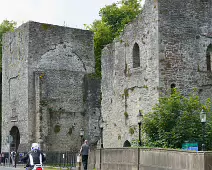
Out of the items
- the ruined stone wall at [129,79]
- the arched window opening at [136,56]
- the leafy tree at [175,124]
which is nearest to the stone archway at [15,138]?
the ruined stone wall at [129,79]

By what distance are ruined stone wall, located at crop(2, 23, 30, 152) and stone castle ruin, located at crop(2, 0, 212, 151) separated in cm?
8

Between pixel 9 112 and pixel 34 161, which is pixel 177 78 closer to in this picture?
pixel 34 161

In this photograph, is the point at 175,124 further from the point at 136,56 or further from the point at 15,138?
the point at 15,138

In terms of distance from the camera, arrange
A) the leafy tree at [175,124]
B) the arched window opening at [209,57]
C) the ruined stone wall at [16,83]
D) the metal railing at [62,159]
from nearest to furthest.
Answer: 1. the leafy tree at [175,124]
2. the arched window opening at [209,57]
3. the metal railing at [62,159]
4. the ruined stone wall at [16,83]

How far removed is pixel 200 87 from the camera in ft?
91.9

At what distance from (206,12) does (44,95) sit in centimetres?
1579

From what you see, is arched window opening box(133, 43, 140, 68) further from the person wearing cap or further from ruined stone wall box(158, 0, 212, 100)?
the person wearing cap

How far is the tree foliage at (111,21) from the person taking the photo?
49.2 m

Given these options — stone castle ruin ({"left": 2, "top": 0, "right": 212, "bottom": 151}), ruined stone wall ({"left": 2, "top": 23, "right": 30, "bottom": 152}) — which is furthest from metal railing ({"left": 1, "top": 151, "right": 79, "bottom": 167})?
ruined stone wall ({"left": 2, "top": 23, "right": 30, "bottom": 152})

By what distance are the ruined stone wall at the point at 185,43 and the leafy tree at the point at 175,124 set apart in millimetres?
2424

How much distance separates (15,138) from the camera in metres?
42.4

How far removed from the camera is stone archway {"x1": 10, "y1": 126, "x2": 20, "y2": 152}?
138 feet

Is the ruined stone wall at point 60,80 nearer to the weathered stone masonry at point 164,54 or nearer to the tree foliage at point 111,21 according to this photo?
the tree foliage at point 111,21

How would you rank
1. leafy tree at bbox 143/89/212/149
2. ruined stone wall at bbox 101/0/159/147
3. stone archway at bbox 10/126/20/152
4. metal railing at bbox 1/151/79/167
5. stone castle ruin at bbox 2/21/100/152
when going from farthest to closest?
1. stone archway at bbox 10/126/20/152
2. stone castle ruin at bbox 2/21/100/152
3. metal railing at bbox 1/151/79/167
4. ruined stone wall at bbox 101/0/159/147
5. leafy tree at bbox 143/89/212/149
